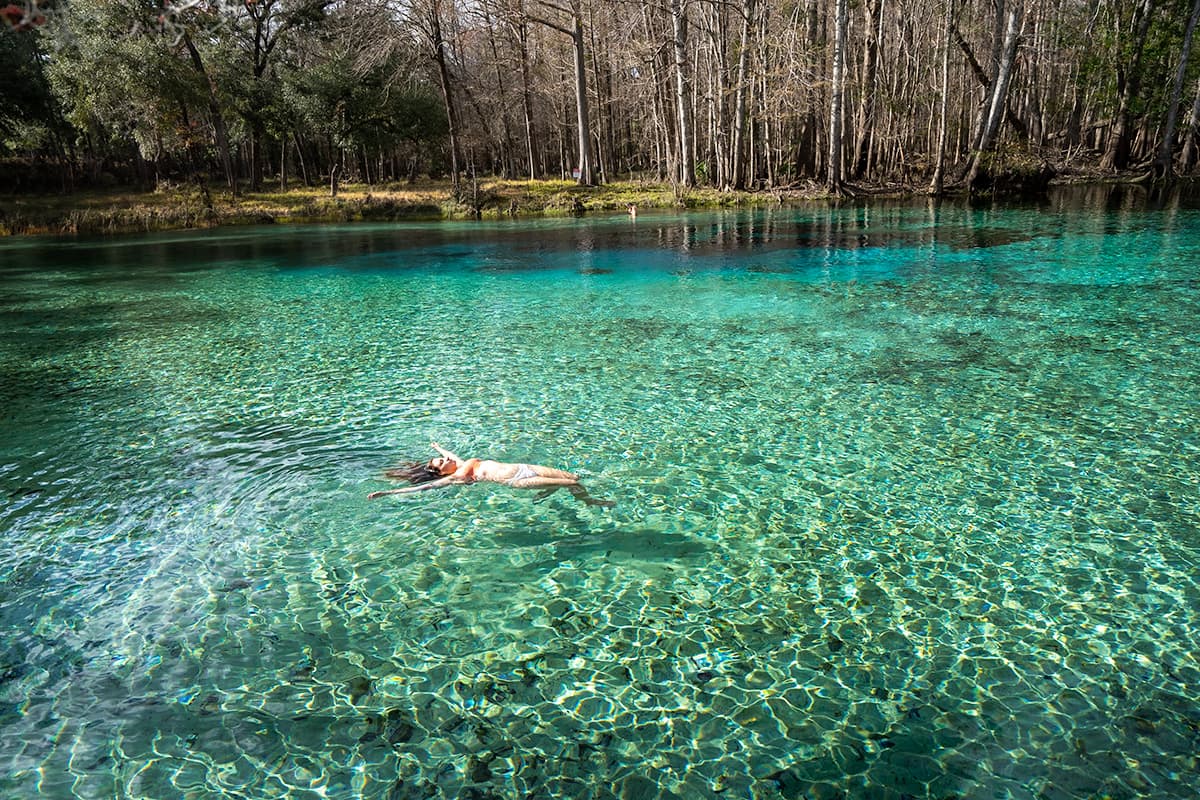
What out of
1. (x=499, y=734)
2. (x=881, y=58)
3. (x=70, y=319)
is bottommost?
(x=499, y=734)

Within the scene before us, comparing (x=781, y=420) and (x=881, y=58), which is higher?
(x=881, y=58)

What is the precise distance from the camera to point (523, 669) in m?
3.86

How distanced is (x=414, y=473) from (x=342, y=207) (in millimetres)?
31562

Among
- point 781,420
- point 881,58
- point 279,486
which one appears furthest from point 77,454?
point 881,58

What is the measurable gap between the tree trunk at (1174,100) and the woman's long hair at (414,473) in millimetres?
34007

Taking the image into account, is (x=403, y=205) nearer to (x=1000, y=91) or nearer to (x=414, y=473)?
(x=1000, y=91)

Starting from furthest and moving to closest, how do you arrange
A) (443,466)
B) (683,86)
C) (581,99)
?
1. (581,99)
2. (683,86)
3. (443,466)

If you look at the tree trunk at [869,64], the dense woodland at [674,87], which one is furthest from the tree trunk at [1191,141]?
the tree trunk at [869,64]

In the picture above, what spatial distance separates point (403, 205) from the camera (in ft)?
112

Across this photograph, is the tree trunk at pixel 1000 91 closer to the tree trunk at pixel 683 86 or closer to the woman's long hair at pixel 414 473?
the tree trunk at pixel 683 86

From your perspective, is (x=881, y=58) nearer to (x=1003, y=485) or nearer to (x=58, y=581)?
(x=1003, y=485)

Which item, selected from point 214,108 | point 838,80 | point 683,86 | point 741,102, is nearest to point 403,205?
point 214,108

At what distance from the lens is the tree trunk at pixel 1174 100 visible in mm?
27491

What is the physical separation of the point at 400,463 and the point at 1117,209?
25.4m
